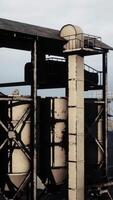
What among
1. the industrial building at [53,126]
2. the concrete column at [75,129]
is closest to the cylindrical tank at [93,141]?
the industrial building at [53,126]

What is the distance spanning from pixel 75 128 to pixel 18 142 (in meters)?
3.98

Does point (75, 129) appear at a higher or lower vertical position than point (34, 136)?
higher

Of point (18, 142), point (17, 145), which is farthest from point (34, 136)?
point (17, 145)

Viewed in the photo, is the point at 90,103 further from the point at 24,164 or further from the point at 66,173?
the point at 24,164

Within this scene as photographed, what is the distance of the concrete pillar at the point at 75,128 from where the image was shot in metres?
25.3

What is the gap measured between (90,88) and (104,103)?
2.46 metres

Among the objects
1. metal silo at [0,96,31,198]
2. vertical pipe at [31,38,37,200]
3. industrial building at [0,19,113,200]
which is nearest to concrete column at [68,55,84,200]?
industrial building at [0,19,113,200]

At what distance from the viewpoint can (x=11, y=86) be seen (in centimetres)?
3316

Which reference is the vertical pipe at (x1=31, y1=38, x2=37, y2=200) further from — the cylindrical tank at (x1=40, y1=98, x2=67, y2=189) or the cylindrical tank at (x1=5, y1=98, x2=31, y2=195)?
the cylindrical tank at (x1=40, y1=98, x2=67, y2=189)

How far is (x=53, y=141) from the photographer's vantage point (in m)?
25.8

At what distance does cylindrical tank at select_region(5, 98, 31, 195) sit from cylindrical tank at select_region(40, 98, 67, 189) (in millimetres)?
1670

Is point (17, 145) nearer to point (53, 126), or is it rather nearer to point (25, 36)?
point (53, 126)

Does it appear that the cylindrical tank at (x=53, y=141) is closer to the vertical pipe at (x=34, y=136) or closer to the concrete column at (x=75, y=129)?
the concrete column at (x=75, y=129)

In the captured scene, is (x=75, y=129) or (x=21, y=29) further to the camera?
(x=75, y=129)
